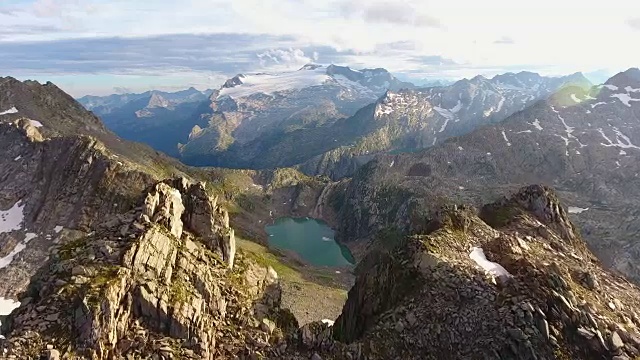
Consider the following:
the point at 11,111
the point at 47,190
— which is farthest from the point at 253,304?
the point at 11,111

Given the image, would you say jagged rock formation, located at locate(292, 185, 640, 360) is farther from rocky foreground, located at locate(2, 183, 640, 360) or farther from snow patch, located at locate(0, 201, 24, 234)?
snow patch, located at locate(0, 201, 24, 234)

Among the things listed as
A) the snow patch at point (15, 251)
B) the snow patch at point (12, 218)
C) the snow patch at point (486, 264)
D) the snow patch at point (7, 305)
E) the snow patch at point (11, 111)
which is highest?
the snow patch at point (486, 264)

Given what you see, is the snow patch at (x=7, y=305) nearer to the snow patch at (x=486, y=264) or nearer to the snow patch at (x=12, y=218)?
the snow patch at (x=12, y=218)

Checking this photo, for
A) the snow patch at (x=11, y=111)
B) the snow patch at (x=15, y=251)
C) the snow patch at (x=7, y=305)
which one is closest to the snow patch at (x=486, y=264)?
the snow patch at (x=7, y=305)

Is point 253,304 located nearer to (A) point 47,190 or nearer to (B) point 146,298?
(B) point 146,298

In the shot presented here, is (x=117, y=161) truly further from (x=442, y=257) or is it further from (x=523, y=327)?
(x=523, y=327)

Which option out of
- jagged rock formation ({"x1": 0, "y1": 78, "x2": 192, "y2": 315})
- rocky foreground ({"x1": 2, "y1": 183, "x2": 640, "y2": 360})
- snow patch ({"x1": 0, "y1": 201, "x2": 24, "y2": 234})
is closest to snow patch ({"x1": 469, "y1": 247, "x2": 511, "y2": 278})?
rocky foreground ({"x1": 2, "y1": 183, "x2": 640, "y2": 360})
